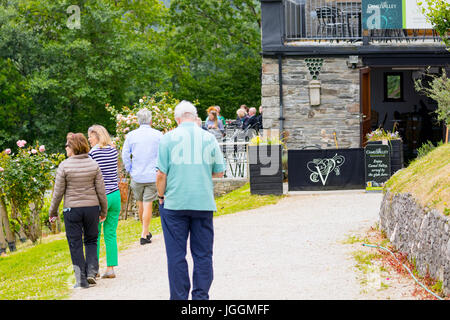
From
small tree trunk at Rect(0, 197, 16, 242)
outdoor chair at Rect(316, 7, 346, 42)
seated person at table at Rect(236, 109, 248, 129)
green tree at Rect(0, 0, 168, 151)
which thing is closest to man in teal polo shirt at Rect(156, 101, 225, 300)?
small tree trunk at Rect(0, 197, 16, 242)

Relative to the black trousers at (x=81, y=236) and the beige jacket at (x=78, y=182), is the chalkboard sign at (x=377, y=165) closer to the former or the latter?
the black trousers at (x=81, y=236)

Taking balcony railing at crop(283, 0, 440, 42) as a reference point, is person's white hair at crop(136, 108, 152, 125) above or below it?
below

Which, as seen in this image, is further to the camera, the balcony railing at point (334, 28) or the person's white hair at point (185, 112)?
Result: the balcony railing at point (334, 28)

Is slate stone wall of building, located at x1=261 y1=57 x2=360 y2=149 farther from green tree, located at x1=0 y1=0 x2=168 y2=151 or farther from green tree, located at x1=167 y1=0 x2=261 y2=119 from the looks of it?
green tree, located at x1=167 y1=0 x2=261 y2=119

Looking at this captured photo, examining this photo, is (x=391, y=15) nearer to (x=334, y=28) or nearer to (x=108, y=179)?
(x=334, y=28)

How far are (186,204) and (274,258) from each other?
Result: 2.93m

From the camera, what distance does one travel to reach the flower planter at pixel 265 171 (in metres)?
13.9

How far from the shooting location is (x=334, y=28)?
1809 centimetres

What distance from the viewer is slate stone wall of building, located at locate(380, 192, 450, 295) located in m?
6.29

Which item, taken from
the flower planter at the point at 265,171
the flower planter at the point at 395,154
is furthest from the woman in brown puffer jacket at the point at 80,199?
the flower planter at the point at 395,154

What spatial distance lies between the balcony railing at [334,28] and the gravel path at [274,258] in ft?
19.0

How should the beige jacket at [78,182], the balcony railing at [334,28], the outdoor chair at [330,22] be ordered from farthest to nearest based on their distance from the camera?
the outdoor chair at [330,22] < the balcony railing at [334,28] < the beige jacket at [78,182]

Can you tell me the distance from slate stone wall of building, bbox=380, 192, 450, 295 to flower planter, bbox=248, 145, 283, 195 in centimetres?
475

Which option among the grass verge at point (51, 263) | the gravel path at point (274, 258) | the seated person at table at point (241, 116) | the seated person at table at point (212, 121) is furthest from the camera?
the seated person at table at point (241, 116)
